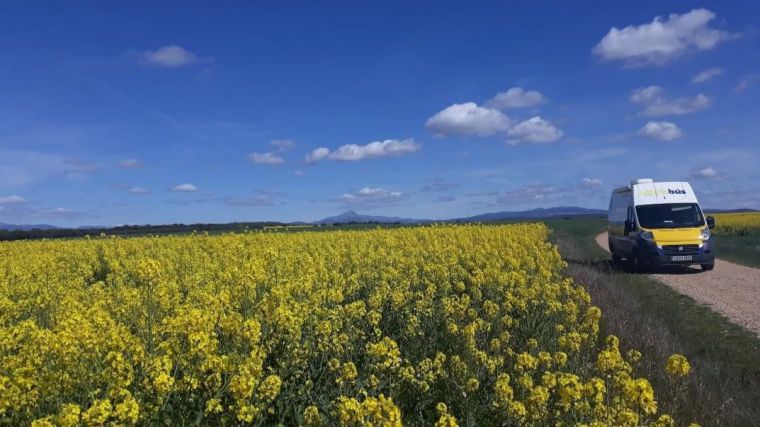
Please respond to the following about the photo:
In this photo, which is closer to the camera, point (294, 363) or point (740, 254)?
point (294, 363)

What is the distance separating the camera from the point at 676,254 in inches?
786

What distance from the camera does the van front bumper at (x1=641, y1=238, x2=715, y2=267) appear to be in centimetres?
1991

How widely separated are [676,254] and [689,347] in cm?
1085

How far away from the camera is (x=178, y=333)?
507 cm

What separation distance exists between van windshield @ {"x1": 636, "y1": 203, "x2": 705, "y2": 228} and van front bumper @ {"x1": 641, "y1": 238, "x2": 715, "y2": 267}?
2.69 ft

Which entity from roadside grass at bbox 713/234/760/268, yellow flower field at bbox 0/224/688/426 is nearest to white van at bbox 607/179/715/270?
roadside grass at bbox 713/234/760/268

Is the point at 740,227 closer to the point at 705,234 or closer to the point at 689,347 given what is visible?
the point at 705,234

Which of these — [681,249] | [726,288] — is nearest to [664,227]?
[681,249]

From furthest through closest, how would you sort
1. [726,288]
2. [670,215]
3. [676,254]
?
1. [670,215]
2. [676,254]
3. [726,288]

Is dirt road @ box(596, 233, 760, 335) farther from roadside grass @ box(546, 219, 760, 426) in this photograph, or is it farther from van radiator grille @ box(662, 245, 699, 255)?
van radiator grille @ box(662, 245, 699, 255)

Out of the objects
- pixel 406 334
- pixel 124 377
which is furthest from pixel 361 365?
pixel 124 377

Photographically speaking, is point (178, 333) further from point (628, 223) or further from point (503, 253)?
point (628, 223)

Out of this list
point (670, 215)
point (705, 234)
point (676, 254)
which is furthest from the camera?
point (670, 215)

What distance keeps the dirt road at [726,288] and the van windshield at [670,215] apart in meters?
1.77
